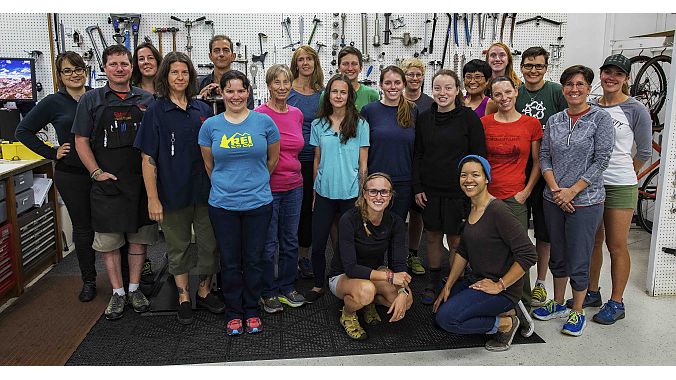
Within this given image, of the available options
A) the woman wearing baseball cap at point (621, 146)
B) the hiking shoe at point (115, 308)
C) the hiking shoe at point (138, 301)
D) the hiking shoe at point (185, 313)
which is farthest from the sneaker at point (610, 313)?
the hiking shoe at point (115, 308)

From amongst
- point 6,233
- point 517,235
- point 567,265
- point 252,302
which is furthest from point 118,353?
point 567,265

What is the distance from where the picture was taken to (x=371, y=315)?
2.91 metres

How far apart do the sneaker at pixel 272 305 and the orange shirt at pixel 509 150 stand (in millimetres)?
1404

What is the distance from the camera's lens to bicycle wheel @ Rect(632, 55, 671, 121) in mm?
4598

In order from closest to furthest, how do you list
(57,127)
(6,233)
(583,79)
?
(583,79), (57,127), (6,233)

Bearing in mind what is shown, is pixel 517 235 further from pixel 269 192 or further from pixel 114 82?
pixel 114 82

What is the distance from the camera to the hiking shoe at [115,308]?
9.70ft

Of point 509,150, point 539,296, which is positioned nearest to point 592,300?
point 539,296

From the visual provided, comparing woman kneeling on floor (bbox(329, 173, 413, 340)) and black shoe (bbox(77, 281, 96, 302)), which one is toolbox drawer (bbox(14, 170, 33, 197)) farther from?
woman kneeling on floor (bbox(329, 173, 413, 340))

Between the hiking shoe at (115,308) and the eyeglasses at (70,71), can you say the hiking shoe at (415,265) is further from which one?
the eyeglasses at (70,71)

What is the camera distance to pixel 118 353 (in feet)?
8.46

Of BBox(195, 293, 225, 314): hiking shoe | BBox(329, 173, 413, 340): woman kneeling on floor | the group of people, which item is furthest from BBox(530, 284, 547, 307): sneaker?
BBox(195, 293, 225, 314): hiking shoe

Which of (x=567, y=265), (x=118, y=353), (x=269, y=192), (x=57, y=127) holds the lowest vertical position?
(x=118, y=353)

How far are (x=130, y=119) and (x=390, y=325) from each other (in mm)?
1853
